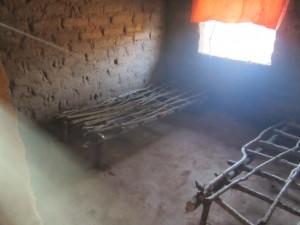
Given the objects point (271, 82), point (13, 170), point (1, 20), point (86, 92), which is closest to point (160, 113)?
point (86, 92)

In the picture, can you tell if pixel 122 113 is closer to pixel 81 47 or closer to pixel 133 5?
pixel 81 47

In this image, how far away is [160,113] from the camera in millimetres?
3516

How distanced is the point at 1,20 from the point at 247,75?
323 centimetres

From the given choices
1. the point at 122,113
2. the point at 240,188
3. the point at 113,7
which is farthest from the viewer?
the point at 113,7

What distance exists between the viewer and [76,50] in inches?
140

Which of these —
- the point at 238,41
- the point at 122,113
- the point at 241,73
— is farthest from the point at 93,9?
the point at 241,73

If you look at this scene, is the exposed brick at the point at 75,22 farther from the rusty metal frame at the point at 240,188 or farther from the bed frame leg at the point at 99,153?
the rusty metal frame at the point at 240,188

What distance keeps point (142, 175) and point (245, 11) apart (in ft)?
8.12

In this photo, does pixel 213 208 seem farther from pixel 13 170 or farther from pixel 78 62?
pixel 78 62

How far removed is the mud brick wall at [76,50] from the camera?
307cm

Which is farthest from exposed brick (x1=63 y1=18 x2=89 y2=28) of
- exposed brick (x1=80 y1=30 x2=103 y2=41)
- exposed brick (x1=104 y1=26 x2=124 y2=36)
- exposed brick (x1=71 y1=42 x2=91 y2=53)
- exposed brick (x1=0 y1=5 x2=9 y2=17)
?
exposed brick (x1=0 y1=5 x2=9 y2=17)

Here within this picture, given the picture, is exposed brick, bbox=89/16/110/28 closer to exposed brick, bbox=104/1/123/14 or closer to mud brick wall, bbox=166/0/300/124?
exposed brick, bbox=104/1/123/14

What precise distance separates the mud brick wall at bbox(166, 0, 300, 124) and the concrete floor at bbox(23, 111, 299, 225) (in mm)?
402

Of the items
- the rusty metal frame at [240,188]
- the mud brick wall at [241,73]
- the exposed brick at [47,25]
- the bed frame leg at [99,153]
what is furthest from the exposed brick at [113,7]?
the rusty metal frame at [240,188]
